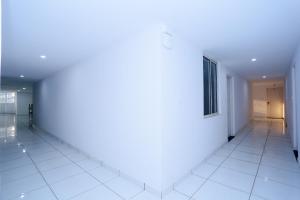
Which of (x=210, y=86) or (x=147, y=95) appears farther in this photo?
(x=210, y=86)

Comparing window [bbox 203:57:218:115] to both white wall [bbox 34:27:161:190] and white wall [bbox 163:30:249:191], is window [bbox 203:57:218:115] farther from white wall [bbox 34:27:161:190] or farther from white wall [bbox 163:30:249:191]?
white wall [bbox 34:27:161:190]

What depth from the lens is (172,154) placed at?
92.3 inches

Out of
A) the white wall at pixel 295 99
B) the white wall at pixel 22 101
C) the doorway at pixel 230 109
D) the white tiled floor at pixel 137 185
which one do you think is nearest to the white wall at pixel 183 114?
the white tiled floor at pixel 137 185

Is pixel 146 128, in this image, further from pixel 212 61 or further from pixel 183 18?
pixel 212 61

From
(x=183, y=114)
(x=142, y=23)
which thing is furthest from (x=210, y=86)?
(x=142, y=23)

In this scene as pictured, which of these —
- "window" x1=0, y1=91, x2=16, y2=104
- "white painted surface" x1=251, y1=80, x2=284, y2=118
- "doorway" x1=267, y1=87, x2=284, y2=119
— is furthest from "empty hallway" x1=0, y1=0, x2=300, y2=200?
"window" x1=0, y1=91, x2=16, y2=104

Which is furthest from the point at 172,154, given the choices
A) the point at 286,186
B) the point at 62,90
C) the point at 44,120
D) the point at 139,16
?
the point at 44,120

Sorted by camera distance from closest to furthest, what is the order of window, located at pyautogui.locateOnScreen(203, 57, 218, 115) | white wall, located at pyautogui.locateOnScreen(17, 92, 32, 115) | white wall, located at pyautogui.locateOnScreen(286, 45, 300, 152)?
white wall, located at pyautogui.locateOnScreen(286, 45, 300, 152) → window, located at pyautogui.locateOnScreen(203, 57, 218, 115) → white wall, located at pyautogui.locateOnScreen(17, 92, 32, 115)

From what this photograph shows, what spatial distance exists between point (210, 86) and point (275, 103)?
9875 mm

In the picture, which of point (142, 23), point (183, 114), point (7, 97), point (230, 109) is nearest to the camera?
point (142, 23)

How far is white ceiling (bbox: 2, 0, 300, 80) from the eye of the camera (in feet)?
5.92

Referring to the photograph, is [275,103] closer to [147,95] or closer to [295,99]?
[295,99]

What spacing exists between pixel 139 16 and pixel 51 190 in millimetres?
2845

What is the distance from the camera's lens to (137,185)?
2.43 metres
